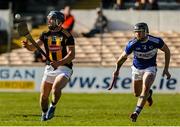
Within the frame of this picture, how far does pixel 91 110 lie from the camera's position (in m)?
20.5

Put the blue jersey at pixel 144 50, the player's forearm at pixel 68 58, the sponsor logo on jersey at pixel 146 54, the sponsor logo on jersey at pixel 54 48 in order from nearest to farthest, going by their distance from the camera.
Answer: the player's forearm at pixel 68 58 → the sponsor logo on jersey at pixel 54 48 → the blue jersey at pixel 144 50 → the sponsor logo on jersey at pixel 146 54

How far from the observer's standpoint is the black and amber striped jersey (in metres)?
16.7

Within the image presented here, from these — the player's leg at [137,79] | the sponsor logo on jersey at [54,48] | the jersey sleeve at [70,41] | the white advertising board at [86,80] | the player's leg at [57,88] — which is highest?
the jersey sleeve at [70,41]

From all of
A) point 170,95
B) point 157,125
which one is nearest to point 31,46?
point 157,125

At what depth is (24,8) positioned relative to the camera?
39062 millimetres

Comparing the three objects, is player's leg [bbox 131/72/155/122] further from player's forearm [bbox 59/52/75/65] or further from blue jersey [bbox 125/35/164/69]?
player's forearm [bbox 59/52/75/65]

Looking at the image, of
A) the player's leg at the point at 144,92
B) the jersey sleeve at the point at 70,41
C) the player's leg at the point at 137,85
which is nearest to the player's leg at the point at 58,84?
the jersey sleeve at the point at 70,41

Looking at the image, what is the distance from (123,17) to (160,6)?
2.32 m

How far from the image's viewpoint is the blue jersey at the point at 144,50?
17484 mm

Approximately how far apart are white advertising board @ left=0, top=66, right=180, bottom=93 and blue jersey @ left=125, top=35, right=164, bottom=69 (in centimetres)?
1099

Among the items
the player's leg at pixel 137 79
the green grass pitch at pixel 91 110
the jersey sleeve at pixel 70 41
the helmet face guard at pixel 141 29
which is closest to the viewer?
the green grass pitch at pixel 91 110

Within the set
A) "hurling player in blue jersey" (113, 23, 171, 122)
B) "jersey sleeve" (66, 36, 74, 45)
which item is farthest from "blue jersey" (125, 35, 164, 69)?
"jersey sleeve" (66, 36, 74, 45)

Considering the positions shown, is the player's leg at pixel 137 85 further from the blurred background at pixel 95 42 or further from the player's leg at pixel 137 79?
the blurred background at pixel 95 42

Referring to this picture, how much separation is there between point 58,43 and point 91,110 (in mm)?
4153
